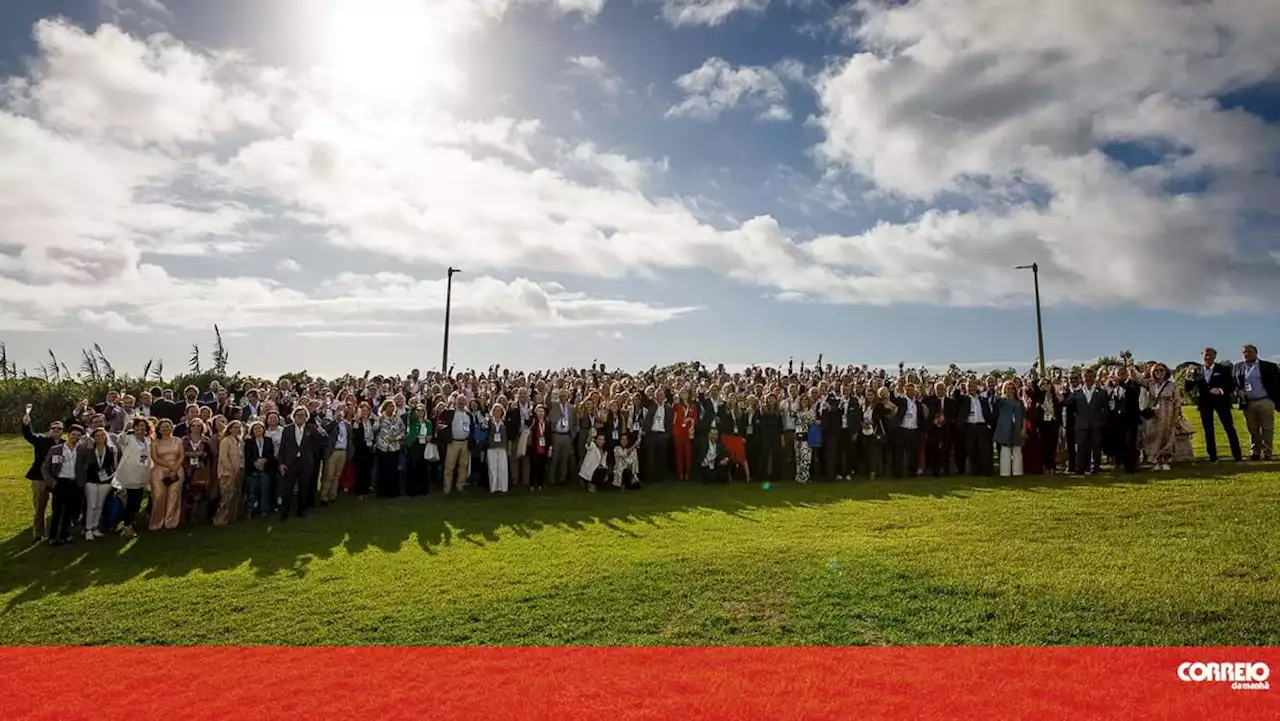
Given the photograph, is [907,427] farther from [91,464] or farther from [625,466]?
[91,464]

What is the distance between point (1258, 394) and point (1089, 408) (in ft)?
10.1

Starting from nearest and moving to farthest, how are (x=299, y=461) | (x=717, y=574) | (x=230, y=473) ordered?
(x=717, y=574)
(x=230, y=473)
(x=299, y=461)

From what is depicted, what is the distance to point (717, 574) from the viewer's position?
10297 millimetres

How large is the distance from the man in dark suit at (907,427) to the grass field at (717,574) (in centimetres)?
286

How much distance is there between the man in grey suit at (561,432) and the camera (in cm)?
1855

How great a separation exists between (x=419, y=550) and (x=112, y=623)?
415 cm

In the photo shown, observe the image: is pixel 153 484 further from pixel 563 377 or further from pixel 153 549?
pixel 563 377

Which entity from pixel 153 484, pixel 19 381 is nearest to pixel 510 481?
pixel 153 484

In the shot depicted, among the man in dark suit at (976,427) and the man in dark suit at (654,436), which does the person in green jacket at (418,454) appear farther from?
the man in dark suit at (976,427)

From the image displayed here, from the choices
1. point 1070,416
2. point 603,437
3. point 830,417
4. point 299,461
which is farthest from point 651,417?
point 1070,416

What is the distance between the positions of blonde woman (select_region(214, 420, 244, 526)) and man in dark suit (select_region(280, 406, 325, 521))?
758 mm

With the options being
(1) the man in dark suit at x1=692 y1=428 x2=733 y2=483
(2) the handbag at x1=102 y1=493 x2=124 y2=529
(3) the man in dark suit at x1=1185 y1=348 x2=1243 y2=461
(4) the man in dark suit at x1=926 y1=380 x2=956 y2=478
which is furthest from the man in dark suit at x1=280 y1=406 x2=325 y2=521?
(3) the man in dark suit at x1=1185 y1=348 x2=1243 y2=461

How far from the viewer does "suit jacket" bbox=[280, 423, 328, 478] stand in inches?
622

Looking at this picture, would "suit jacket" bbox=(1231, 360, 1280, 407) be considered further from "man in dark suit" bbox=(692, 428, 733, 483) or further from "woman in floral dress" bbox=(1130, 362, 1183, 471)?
"man in dark suit" bbox=(692, 428, 733, 483)
